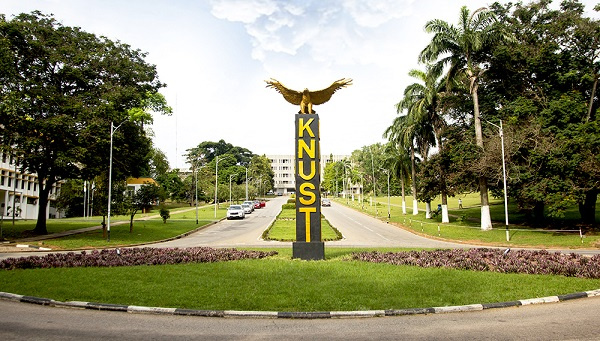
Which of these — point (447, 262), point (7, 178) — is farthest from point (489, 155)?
point (7, 178)

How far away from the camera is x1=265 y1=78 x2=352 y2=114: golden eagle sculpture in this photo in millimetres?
17522

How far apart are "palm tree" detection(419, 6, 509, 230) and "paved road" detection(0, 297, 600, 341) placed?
80.5ft

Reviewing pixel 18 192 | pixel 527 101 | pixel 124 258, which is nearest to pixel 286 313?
pixel 124 258

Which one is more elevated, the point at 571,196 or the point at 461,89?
the point at 461,89

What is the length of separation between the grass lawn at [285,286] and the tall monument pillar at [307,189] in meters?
2.66

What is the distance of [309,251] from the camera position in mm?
16734

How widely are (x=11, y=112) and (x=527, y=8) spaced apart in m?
37.3

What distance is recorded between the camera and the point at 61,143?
2712 centimetres

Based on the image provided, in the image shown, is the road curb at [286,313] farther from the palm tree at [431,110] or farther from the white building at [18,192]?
the white building at [18,192]

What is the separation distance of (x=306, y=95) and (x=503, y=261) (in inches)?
394

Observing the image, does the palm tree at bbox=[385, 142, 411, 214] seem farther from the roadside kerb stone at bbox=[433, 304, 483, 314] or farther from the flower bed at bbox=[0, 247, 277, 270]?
the roadside kerb stone at bbox=[433, 304, 483, 314]

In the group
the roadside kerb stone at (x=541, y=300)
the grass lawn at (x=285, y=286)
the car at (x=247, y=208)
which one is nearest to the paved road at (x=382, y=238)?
the grass lawn at (x=285, y=286)

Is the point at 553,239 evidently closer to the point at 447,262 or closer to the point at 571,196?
the point at 571,196

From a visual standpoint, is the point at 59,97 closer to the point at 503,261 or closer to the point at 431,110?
the point at 503,261
